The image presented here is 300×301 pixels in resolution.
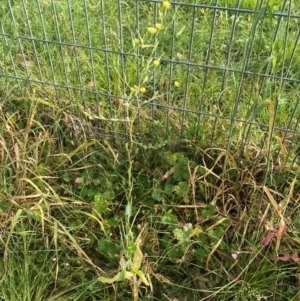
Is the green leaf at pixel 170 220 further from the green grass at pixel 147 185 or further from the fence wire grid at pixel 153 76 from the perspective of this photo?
the fence wire grid at pixel 153 76

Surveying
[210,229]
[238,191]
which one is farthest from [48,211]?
[238,191]

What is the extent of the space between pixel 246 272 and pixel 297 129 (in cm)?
54

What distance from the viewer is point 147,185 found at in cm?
164

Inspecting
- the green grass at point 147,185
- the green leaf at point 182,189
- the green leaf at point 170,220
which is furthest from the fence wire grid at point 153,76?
the green leaf at point 170,220

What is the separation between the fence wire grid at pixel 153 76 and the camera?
60.7 inches

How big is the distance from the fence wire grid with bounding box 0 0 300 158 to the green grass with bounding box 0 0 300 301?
0.01 metres

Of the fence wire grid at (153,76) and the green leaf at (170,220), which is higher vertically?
the fence wire grid at (153,76)

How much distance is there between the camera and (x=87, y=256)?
1.42 metres

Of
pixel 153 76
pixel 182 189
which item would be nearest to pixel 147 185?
pixel 182 189

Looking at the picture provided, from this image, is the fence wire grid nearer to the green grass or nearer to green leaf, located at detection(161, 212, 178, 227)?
the green grass

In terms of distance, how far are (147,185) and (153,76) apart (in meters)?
0.39

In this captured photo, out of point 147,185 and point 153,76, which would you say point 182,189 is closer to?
point 147,185

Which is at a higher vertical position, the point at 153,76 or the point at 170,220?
the point at 153,76

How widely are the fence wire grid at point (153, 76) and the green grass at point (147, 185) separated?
0.01m
